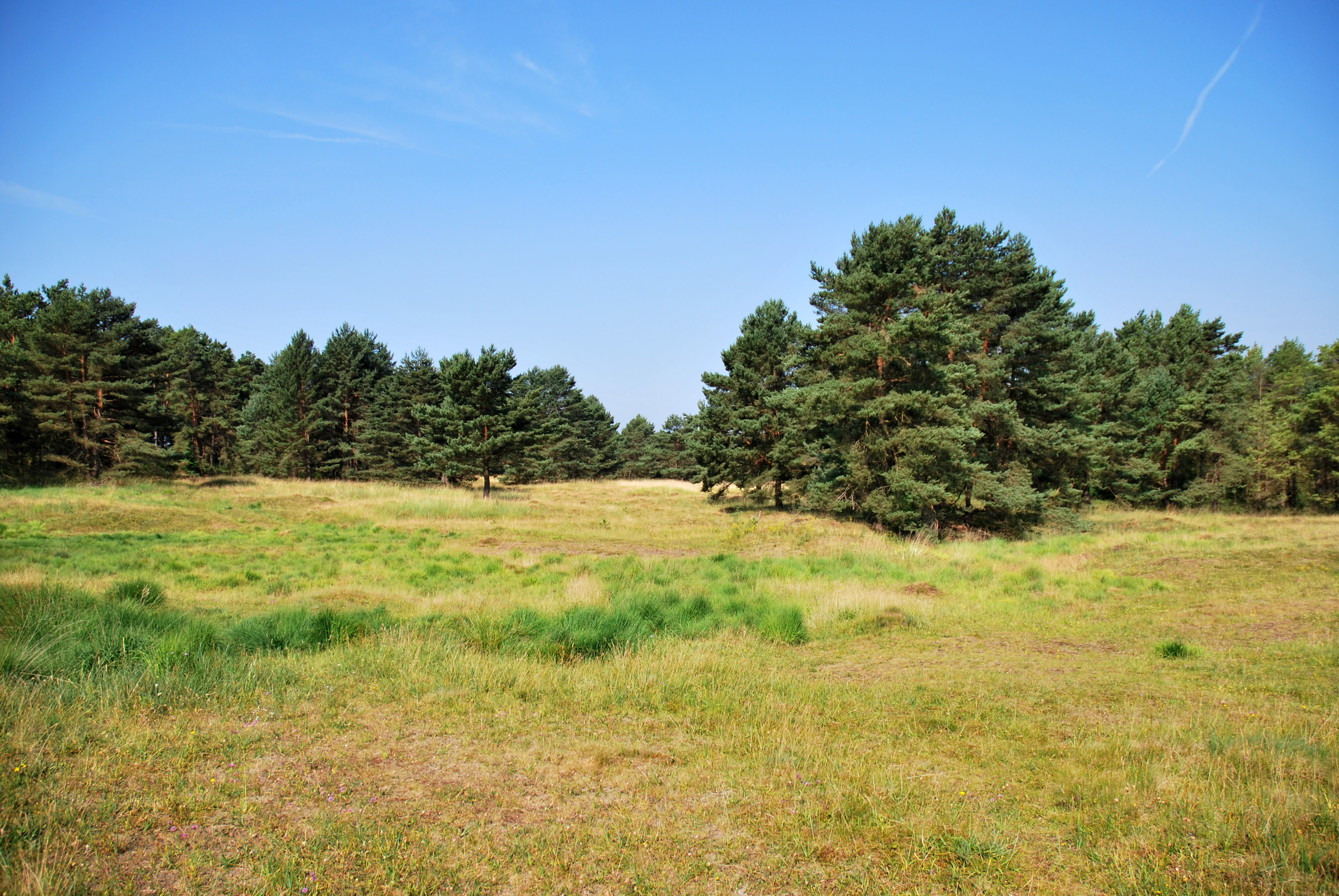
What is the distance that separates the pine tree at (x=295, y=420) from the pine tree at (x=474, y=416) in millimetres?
16202

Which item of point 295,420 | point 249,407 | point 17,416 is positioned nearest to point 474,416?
point 295,420

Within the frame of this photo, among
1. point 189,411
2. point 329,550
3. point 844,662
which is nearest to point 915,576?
point 844,662

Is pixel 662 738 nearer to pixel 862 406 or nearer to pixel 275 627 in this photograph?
pixel 275 627

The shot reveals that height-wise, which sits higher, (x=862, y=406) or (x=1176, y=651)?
(x=862, y=406)

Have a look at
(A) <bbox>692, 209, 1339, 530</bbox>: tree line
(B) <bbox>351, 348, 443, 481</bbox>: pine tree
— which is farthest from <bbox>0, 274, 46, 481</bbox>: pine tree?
(A) <bbox>692, 209, 1339, 530</bbox>: tree line

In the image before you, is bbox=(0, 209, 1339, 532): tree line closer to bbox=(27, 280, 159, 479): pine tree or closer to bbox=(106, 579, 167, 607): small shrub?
bbox=(27, 280, 159, 479): pine tree

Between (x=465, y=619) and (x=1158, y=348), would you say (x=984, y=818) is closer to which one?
(x=465, y=619)

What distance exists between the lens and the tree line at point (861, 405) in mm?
24688

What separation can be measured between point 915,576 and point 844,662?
7.81 meters

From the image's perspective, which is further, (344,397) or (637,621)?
(344,397)

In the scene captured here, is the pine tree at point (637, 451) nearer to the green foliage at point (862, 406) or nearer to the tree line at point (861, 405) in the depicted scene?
the green foliage at point (862, 406)

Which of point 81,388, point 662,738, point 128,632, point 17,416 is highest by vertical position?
point 81,388

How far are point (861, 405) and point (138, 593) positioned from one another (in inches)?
866

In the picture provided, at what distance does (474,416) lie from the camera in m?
38.2
